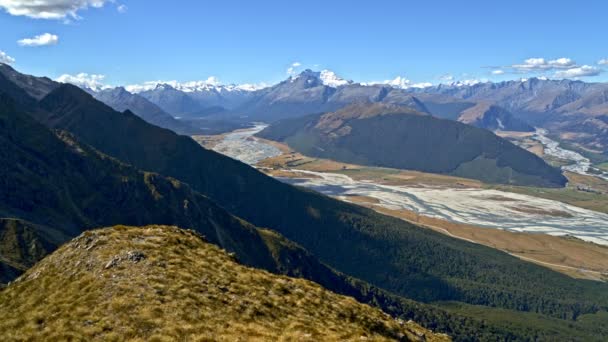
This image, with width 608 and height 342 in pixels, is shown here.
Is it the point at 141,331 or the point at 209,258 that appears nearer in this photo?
the point at 141,331

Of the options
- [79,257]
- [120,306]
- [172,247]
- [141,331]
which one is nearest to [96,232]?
[79,257]

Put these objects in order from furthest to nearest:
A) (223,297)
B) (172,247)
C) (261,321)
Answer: (172,247) → (223,297) → (261,321)

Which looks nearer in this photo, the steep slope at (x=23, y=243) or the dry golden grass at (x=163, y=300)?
the dry golden grass at (x=163, y=300)

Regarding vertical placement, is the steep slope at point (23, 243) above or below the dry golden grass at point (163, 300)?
below

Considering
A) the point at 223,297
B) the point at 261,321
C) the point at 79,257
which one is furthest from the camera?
the point at 79,257

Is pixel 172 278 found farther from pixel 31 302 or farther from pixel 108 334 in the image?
pixel 31 302

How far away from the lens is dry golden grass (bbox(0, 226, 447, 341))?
124 ft

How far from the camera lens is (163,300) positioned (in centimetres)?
4144

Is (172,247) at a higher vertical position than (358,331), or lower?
higher

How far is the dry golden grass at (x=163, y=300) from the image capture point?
37.9m

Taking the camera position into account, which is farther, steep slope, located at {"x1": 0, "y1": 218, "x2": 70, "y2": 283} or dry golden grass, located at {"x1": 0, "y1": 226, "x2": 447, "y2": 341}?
steep slope, located at {"x1": 0, "y1": 218, "x2": 70, "y2": 283}

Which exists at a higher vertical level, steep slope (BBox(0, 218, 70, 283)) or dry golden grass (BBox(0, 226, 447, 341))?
dry golden grass (BBox(0, 226, 447, 341))

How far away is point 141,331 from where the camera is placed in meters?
36.8

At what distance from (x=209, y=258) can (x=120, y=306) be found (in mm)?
16046
